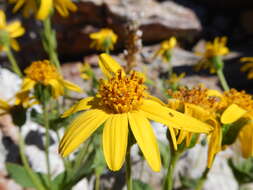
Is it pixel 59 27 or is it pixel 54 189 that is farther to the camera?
pixel 59 27

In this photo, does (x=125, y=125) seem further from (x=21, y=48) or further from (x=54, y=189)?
(x=21, y=48)

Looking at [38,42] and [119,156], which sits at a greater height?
[119,156]

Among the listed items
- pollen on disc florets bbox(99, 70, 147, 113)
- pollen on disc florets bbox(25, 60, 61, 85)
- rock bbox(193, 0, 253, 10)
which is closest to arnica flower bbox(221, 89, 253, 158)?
pollen on disc florets bbox(99, 70, 147, 113)

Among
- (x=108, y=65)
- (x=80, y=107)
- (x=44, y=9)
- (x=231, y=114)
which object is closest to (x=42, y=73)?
(x=44, y=9)

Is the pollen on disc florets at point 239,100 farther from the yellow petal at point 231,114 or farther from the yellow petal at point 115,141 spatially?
the yellow petal at point 115,141

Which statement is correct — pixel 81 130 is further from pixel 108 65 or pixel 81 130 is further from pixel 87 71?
pixel 87 71

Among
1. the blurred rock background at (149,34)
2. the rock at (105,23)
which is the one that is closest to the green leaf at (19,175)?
the blurred rock background at (149,34)

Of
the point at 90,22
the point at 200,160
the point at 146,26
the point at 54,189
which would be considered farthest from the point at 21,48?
the point at 54,189
